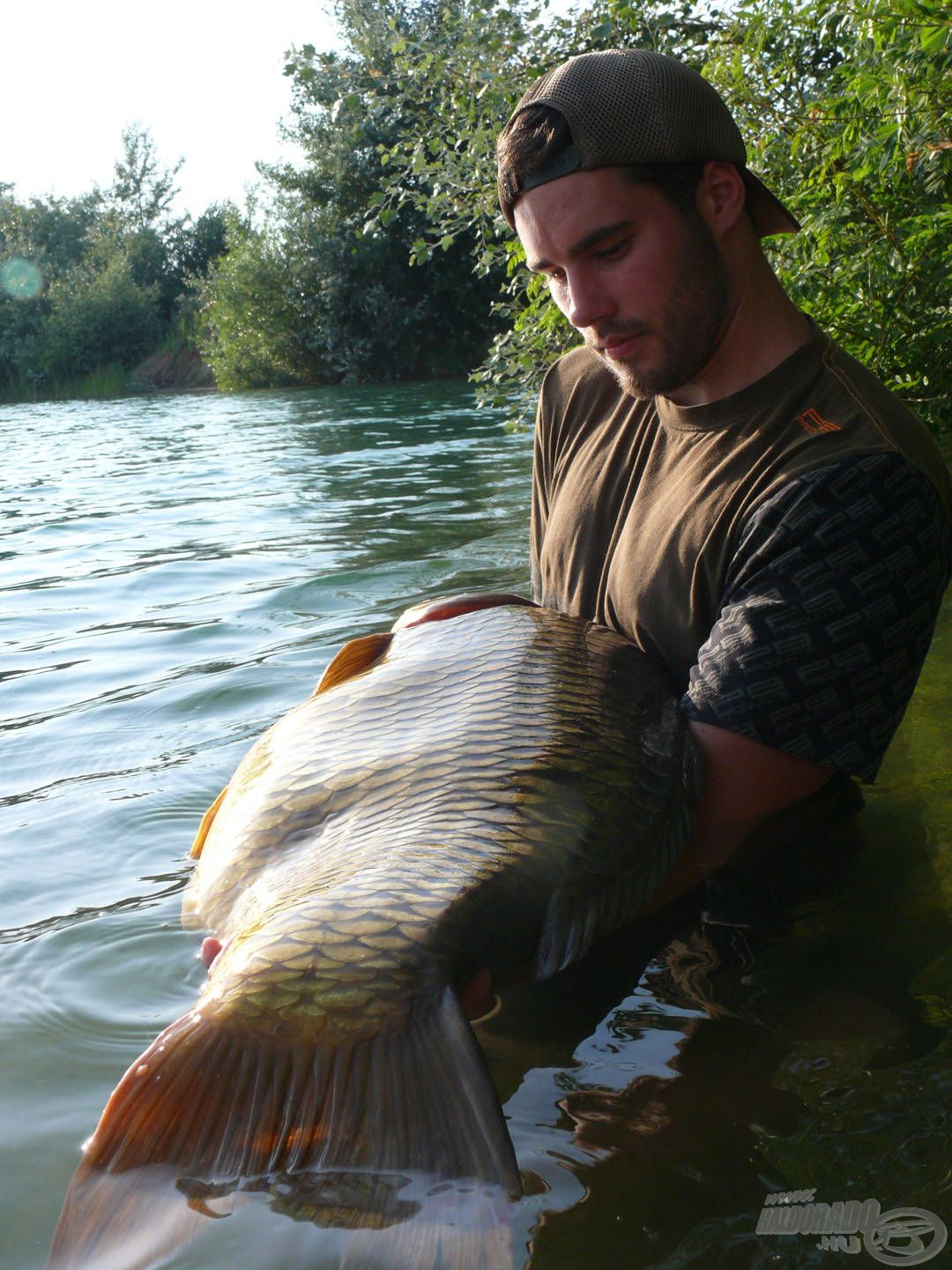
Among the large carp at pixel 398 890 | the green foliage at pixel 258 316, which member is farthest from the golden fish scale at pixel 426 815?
the green foliage at pixel 258 316

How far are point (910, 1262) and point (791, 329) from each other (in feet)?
5.48

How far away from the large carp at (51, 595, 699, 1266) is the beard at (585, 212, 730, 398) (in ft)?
1.86

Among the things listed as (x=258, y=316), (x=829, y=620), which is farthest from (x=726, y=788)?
(x=258, y=316)

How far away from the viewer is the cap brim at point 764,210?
2625 mm

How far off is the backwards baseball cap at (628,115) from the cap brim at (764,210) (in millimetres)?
121

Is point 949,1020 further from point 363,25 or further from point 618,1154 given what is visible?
point 363,25

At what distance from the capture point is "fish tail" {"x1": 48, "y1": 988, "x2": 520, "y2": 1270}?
1354mm

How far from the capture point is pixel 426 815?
69.7 inches

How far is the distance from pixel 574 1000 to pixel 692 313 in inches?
50.8

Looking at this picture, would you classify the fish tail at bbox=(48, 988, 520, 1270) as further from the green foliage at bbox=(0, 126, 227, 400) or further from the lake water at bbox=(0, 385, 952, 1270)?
the green foliage at bbox=(0, 126, 227, 400)

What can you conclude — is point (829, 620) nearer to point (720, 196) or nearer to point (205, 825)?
point (720, 196)

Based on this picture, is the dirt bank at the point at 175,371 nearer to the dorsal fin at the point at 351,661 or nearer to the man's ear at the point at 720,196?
the man's ear at the point at 720,196

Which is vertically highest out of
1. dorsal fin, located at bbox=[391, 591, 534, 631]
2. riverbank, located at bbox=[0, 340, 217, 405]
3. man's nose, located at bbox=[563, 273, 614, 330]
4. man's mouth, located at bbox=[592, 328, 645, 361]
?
man's nose, located at bbox=[563, 273, 614, 330]

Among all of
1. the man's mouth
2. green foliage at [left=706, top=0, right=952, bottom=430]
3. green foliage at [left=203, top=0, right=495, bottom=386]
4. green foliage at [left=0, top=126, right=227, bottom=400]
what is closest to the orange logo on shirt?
the man's mouth
